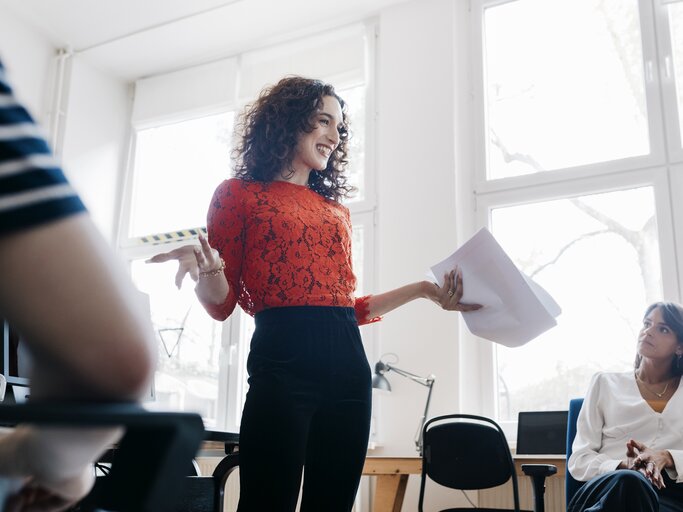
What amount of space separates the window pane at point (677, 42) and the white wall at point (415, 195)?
1.24 m

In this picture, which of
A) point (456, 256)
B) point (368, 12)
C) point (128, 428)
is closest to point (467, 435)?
point (456, 256)

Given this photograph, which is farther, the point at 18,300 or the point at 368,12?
the point at 368,12

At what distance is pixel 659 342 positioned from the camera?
112 inches

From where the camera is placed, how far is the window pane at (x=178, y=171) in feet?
17.8

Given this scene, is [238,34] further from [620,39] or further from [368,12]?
[620,39]

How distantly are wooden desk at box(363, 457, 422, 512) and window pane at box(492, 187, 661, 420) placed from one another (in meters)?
0.95

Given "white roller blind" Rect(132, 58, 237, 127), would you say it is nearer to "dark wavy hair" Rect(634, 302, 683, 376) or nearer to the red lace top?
"dark wavy hair" Rect(634, 302, 683, 376)

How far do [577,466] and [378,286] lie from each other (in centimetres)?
206

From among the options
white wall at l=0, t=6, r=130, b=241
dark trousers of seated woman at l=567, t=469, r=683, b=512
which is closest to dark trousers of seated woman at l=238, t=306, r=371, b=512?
dark trousers of seated woman at l=567, t=469, r=683, b=512

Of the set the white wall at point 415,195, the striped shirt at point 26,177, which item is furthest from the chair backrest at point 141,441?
the white wall at point 415,195

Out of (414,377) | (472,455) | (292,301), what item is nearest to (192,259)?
(292,301)

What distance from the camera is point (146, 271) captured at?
5.37 meters

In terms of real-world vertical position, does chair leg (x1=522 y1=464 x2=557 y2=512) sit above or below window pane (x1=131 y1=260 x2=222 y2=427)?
below

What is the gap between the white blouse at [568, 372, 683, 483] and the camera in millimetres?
2574
